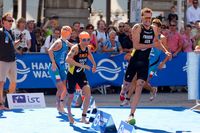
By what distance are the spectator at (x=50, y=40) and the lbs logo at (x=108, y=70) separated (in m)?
1.58

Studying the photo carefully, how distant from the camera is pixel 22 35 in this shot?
45.9 feet

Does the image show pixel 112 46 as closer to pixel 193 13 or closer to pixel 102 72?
pixel 102 72

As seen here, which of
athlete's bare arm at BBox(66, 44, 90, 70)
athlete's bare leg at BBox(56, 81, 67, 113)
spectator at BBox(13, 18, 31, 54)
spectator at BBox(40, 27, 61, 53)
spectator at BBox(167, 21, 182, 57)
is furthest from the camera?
spectator at BBox(167, 21, 182, 57)

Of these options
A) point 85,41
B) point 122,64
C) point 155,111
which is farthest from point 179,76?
point 85,41

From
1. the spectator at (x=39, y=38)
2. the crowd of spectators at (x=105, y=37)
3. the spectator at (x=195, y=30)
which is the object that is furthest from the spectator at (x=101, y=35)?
the spectator at (x=195, y=30)

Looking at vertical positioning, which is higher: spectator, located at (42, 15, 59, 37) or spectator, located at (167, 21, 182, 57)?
spectator, located at (42, 15, 59, 37)

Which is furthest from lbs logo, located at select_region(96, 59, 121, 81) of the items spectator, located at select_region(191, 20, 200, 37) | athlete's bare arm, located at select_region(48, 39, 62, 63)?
athlete's bare arm, located at select_region(48, 39, 62, 63)

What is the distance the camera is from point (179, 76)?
15.7 metres

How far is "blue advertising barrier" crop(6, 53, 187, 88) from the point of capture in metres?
14.6

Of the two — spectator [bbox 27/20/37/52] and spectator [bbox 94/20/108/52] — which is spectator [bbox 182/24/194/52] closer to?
spectator [bbox 94/20/108/52]

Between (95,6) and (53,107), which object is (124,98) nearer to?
(53,107)

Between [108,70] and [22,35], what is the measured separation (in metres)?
2.69

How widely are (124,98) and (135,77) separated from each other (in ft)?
3.12

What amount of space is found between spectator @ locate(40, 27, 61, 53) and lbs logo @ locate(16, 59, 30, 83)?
69cm
